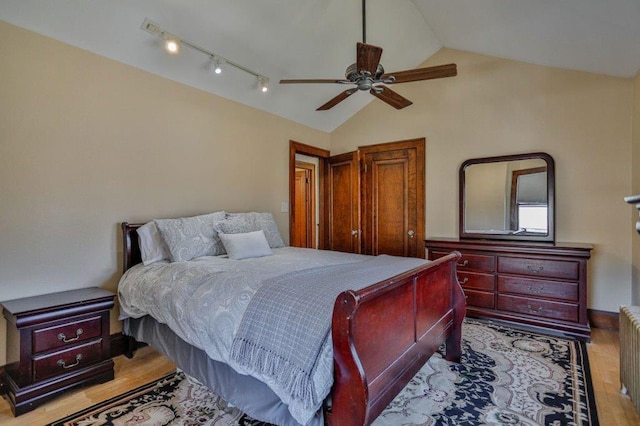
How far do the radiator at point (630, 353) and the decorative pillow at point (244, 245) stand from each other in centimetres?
259

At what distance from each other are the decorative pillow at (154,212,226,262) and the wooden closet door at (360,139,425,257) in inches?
97.7

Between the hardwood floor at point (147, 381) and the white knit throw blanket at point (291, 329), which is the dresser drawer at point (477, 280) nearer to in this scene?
the hardwood floor at point (147, 381)

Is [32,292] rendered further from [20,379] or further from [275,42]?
[275,42]

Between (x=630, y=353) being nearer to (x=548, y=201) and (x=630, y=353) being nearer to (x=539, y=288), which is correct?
(x=539, y=288)

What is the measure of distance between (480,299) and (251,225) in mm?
2625

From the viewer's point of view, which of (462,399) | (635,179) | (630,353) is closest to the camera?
(630,353)

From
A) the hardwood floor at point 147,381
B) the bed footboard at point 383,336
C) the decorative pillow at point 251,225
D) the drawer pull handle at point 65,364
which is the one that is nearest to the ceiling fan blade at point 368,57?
the bed footboard at point 383,336

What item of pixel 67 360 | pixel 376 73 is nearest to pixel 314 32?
pixel 376 73

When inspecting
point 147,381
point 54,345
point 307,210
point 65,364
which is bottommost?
point 147,381

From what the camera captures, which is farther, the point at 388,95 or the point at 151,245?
the point at 388,95

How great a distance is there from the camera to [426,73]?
252 cm

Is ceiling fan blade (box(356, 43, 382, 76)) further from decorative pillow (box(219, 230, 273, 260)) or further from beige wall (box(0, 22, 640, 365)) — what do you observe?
beige wall (box(0, 22, 640, 365))

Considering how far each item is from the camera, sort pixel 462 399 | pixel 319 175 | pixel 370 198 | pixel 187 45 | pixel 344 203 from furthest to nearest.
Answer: pixel 319 175
pixel 344 203
pixel 370 198
pixel 187 45
pixel 462 399

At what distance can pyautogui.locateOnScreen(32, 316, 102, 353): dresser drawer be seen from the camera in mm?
2096
